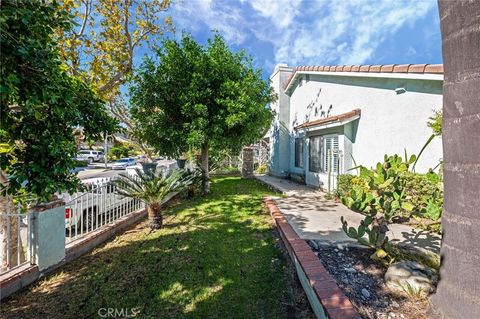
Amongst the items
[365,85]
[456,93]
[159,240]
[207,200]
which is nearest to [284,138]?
[365,85]

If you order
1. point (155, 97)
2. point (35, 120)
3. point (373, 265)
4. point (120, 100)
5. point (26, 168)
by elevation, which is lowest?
point (373, 265)

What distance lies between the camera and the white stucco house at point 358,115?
746 cm

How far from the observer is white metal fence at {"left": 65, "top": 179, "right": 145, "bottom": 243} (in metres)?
5.60

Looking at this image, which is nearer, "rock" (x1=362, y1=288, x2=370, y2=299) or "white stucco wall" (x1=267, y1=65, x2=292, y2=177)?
"rock" (x1=362, y1=288, x2=370, y2=299)

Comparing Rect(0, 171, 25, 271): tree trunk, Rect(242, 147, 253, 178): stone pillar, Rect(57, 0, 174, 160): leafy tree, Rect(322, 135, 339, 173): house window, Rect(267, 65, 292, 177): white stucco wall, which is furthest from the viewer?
Rect(242, 147, 253, 178): stone pillar

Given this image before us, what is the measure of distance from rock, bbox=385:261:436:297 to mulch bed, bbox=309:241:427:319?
11 centimetres

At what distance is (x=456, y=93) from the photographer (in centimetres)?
232

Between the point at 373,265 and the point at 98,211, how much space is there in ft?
22.2

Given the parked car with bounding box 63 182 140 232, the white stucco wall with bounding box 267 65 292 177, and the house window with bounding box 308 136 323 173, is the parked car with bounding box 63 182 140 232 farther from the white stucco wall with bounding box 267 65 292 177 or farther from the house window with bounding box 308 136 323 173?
the white stucco wall with bounding box 267 65 292 177

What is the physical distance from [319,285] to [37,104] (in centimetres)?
435

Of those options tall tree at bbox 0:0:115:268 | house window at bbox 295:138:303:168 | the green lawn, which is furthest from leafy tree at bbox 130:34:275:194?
tall tree at bbox 0:0:115:268

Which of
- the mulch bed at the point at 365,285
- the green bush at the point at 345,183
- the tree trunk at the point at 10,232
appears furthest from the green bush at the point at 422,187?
the tree trunk at the point at 10,232

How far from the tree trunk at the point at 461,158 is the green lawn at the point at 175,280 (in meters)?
2.01

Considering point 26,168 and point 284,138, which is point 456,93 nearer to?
point 26,168
